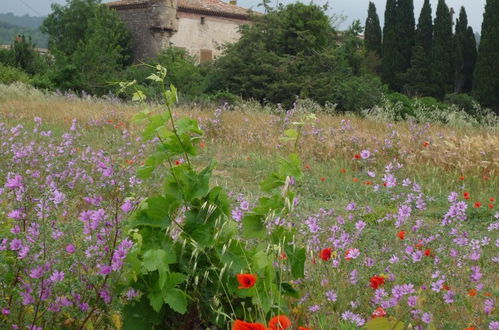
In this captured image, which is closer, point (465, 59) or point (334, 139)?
point (334, 139)

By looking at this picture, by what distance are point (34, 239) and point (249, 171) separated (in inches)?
200

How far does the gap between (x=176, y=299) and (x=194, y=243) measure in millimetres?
201


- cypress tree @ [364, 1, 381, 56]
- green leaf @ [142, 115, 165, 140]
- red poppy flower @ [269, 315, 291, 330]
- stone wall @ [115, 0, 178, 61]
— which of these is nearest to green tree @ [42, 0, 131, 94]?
stone wall @ [115, 0, 178, 61]

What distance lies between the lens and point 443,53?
2831 centimetres

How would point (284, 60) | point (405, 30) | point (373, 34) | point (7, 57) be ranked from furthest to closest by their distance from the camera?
point (373, 34), point (405, 30), point (7, 57), point (284, 60)

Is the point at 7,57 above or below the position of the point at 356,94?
below

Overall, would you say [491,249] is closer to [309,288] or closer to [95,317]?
[309,288]

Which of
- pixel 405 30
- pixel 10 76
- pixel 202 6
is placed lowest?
pixel 10 76

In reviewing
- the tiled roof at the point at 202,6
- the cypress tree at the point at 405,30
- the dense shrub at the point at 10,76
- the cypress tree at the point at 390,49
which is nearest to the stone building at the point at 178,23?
the tiled roof at the point at 202,6

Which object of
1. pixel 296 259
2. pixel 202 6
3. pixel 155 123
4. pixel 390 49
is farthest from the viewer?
pixel 202 6

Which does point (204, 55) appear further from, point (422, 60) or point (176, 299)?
point (176, 299)

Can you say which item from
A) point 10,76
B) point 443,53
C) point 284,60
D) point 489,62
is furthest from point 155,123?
point 443,53

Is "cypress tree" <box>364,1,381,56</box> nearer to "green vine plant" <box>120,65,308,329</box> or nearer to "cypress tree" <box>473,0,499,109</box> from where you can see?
"cypress tree" <box>473,0,499,109</box>

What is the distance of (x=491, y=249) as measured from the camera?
4.17 meters
